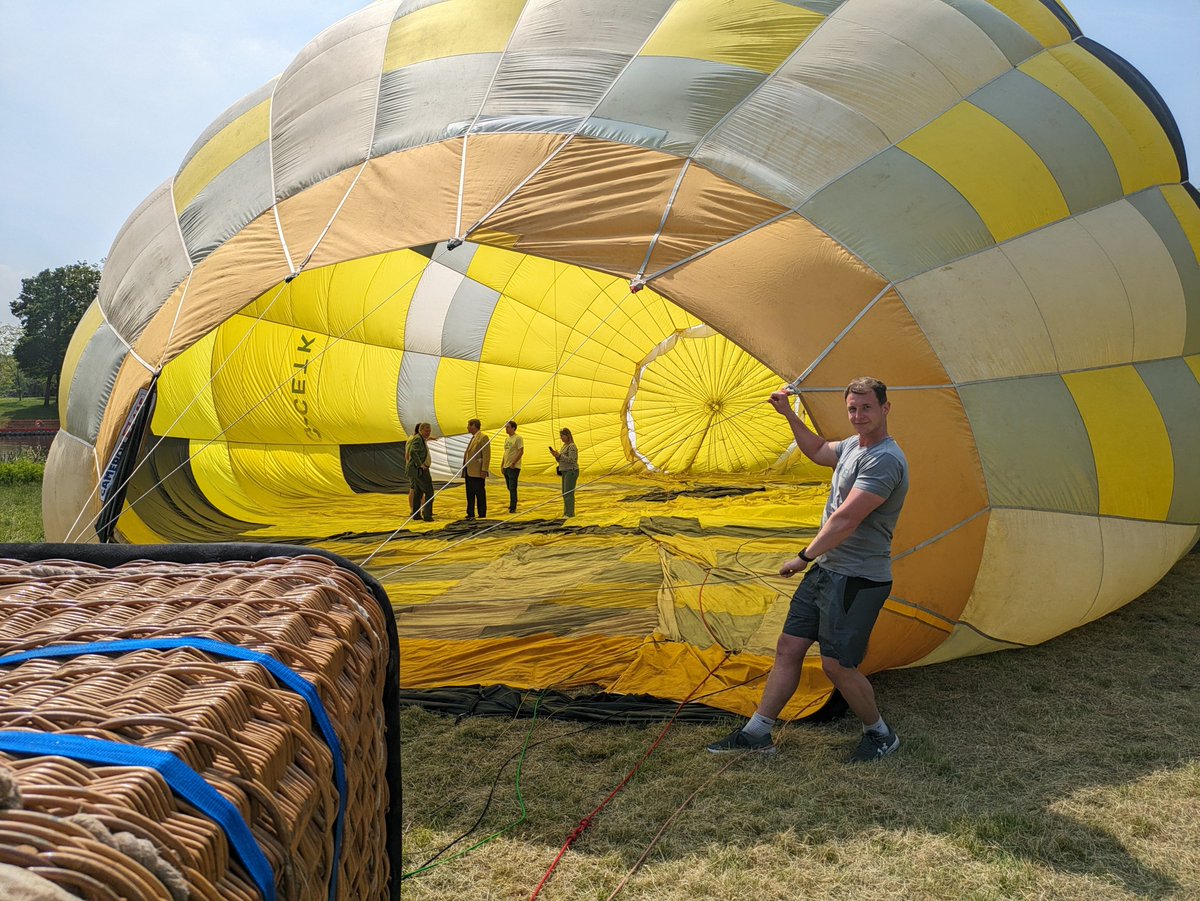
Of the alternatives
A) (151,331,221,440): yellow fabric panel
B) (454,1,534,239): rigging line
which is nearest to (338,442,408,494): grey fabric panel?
(151,331,221,440): yellow fabric panel

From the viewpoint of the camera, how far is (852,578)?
323cm

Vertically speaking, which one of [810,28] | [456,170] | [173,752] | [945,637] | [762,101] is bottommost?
[945,637]

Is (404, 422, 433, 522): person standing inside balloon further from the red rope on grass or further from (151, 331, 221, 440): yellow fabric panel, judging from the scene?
the red rope on grass

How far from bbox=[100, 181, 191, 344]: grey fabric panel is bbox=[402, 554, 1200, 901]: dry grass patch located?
88.8 inches

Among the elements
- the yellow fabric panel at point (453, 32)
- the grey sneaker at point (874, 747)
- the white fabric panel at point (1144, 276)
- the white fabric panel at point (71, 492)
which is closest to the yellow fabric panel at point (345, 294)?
the white fabric panel at point (71, 492)

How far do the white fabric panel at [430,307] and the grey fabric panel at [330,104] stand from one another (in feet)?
10.3

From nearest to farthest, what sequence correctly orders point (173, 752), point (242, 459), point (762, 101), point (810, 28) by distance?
point (173, 752), point (762, 101), point (810, 28), point (242, 459)

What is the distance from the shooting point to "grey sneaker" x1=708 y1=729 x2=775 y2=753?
3.36 metres

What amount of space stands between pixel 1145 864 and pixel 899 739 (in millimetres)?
896

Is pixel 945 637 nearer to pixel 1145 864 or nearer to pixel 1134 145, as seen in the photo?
pixel 1145 864

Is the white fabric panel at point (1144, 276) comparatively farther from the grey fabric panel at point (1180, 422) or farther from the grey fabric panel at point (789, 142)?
the grey fabric panel at point (789, 142)

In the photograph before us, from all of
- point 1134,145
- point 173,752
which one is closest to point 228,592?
point 173,752

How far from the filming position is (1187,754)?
3.29m

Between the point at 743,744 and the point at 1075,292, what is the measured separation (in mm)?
2290
